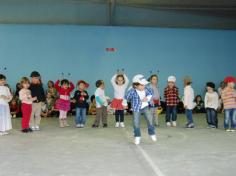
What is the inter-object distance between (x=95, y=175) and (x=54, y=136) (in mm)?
3359

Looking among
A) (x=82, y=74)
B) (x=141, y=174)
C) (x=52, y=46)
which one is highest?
(x=52, y=46)

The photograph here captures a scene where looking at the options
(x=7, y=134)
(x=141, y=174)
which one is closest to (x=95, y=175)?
(x=141, y=174)

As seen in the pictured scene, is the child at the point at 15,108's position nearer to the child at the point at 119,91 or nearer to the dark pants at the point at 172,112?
the child at the point at 119,91

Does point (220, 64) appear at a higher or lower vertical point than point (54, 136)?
higher

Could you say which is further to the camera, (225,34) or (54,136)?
(225,34)

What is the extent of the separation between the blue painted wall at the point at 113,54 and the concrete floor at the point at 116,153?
517 centimetres

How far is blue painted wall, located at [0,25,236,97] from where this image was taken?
1354 cm

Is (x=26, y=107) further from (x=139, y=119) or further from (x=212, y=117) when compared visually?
(x=212, y=117)

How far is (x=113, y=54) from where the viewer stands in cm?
1392

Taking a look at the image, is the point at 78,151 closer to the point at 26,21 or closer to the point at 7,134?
the point at 7,134

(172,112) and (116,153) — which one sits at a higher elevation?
(172,112)

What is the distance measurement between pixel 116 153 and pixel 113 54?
26.4 ft

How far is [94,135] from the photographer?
26.7ft

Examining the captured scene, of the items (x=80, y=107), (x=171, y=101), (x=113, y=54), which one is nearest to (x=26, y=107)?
(x=80, y=107)
